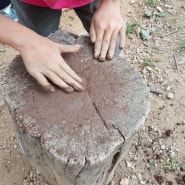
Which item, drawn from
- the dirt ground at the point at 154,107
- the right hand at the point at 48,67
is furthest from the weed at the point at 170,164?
the right hand at the point at 48,67

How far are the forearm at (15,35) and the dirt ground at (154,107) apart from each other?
0.84 meters

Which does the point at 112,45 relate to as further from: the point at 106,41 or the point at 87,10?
the point at 87,10

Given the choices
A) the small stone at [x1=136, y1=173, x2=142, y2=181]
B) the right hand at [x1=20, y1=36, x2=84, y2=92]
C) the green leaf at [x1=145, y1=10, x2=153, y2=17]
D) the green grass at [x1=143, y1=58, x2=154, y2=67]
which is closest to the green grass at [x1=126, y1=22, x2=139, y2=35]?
the green leaf at [x1=145, y1=10, x2=153, y2=17]

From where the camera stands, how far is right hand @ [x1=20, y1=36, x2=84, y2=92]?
1.18 metres

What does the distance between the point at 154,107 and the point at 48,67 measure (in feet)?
3.46

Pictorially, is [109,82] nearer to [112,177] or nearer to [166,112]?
[112,177]

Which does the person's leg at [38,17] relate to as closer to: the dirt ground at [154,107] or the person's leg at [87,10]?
the person's leg at [87,10]

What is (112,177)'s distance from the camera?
1786 mm

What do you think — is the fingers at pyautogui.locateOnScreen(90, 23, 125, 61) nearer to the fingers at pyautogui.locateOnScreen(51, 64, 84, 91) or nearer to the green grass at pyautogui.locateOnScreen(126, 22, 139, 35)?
the fingers at pyautogui.locateOnScreen(51, 64, 84, 91)

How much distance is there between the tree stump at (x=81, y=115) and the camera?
1.09 m

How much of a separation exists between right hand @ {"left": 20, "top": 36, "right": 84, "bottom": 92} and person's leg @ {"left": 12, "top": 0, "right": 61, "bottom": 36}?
518 millimetres

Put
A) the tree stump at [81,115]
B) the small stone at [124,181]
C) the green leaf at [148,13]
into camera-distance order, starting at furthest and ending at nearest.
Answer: the green leaf at [148,13], the small stone at [124,181], the tree stump at [81,115]

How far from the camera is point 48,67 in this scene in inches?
46.7

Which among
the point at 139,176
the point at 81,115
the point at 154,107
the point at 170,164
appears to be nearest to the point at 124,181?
the point at 139,176
